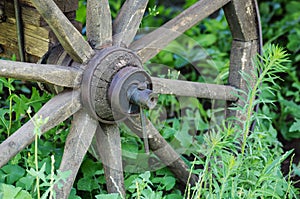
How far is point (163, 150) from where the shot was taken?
2492 mm

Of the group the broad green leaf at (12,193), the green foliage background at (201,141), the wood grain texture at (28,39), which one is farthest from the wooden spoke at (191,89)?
the broad green leaf at (12,193)

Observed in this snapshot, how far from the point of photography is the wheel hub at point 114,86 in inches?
83.1

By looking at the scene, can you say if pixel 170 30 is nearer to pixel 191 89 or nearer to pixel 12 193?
pixel 191 89

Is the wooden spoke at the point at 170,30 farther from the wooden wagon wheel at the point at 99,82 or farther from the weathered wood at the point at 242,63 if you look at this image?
the weathered wood at the point at 242,63

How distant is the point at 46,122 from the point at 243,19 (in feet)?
3.46

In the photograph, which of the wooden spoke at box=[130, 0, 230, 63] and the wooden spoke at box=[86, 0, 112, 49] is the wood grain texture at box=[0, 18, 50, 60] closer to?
the wooden spoke at box=[86, 0, 112, 49]

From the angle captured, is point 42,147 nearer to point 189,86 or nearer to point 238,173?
point 189,86

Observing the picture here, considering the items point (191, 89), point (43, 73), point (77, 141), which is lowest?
point (77, 141)

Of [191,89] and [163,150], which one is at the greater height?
[191,89]

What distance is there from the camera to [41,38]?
229 cm

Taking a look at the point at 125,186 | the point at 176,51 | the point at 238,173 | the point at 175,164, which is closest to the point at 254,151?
the point at 238,173

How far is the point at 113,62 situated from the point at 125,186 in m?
0.58

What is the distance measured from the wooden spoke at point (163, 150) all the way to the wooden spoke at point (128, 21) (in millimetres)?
321

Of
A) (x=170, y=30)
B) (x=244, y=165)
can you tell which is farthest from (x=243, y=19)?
(x=244, y=165)
